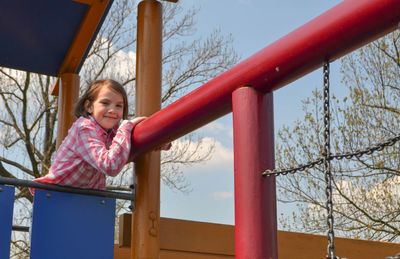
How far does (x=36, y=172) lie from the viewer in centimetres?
989

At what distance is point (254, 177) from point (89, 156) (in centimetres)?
88

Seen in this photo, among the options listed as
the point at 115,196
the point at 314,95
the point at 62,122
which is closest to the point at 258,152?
the point at 115,196

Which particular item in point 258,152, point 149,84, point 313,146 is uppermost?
point 313,146

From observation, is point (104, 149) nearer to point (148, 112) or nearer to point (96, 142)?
point (96, 142)

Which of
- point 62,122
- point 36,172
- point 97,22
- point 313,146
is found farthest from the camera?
point 313,146

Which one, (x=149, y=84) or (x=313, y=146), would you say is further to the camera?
(x=313, y=146)

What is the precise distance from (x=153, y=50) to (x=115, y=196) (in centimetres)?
66

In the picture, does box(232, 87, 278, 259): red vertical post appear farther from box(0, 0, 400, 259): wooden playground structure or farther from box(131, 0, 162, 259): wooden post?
box(131, 0, 162, 259): wooden post

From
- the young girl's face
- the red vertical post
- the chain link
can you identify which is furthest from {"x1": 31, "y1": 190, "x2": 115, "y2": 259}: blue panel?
the chain link

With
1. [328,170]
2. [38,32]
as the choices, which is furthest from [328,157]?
[38,32]

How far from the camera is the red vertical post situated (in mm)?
1278

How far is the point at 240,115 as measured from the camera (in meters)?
1.41

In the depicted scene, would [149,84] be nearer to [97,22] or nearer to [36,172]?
[97,22]

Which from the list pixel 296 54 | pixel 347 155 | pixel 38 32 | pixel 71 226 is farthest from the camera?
pixel 38 32
